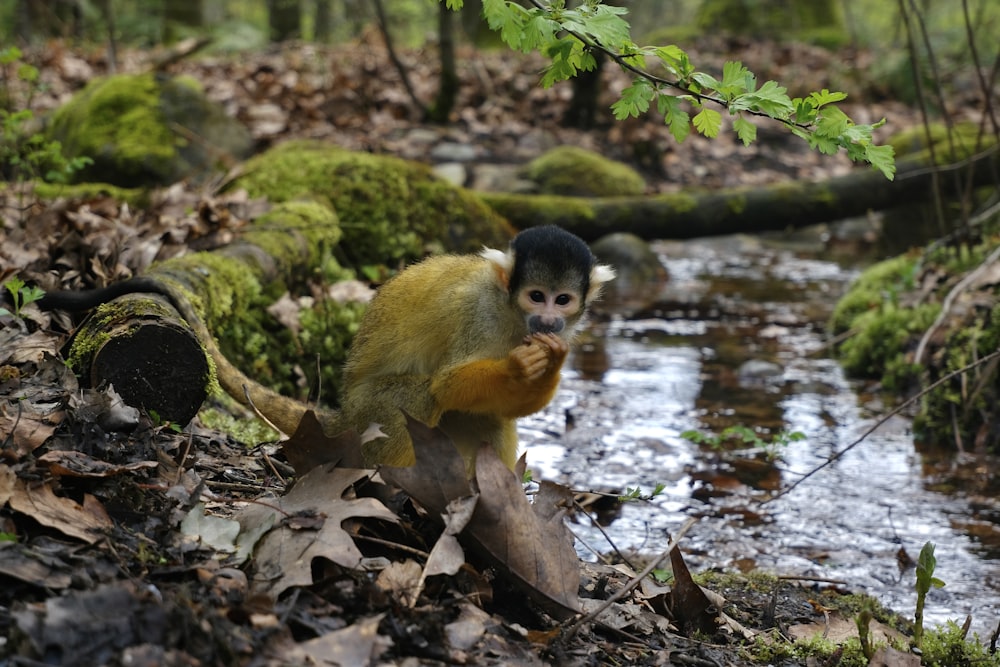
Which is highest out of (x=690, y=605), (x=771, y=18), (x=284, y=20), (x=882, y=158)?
(x=771, y=18)

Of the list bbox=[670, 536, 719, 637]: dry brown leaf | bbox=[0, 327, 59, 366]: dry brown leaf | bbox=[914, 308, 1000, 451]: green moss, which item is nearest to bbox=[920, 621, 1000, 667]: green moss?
bbox=[670, 536, 719, 637]: dry brown leaf

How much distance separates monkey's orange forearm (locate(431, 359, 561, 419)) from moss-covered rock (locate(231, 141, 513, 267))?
3.04 metres

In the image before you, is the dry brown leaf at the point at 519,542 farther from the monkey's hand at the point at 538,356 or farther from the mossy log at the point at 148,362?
the mossy log at the point at 148,362

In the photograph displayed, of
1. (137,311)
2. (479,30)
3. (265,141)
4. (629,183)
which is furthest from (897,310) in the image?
(479,30)

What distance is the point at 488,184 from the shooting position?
10070mm

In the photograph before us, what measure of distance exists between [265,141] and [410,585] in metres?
8.35

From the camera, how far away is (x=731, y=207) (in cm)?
880

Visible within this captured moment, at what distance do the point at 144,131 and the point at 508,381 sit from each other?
600cm

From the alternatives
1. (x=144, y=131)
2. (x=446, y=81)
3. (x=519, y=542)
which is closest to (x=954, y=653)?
(x=519, y=542)

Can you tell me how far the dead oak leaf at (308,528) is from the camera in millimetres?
2230

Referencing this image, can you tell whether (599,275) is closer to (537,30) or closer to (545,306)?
(545,306)

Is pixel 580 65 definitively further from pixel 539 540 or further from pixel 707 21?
pixel 707 21

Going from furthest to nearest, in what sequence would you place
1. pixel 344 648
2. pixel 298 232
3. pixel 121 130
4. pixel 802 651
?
pixel 121 130 → pixel 298 232 → pixel 802 651 → pixel 344 648

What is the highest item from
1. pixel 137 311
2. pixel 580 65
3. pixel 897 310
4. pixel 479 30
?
pixel 479 30
